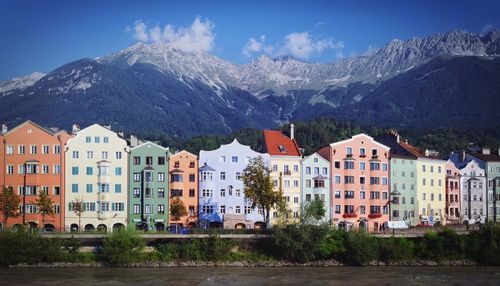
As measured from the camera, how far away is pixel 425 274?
71688mm

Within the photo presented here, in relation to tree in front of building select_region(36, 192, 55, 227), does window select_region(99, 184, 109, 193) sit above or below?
above

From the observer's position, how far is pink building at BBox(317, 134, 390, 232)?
106938 millimetres

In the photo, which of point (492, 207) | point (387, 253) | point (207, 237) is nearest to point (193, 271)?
point (207, 237)

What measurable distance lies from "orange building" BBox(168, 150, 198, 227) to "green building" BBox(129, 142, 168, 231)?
0.97m

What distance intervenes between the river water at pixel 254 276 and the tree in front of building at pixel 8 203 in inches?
844

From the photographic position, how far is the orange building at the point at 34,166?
97.6m

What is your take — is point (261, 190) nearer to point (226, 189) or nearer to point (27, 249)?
point (226, 189)

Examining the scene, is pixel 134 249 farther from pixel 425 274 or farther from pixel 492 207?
pixel 492 207

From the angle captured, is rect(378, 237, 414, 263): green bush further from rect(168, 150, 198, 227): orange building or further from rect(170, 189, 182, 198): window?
rect(170, 189, 182, 198): window

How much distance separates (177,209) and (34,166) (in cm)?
1988

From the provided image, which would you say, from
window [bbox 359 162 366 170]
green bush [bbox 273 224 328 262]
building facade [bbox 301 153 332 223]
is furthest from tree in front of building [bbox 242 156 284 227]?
window [bbox 359 162 366 170]

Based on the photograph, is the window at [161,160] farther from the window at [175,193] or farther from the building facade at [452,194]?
the building facade at [452,194]

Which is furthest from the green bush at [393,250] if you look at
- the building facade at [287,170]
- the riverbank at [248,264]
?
the building facade at [287,170]

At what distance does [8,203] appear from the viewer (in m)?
92.8
